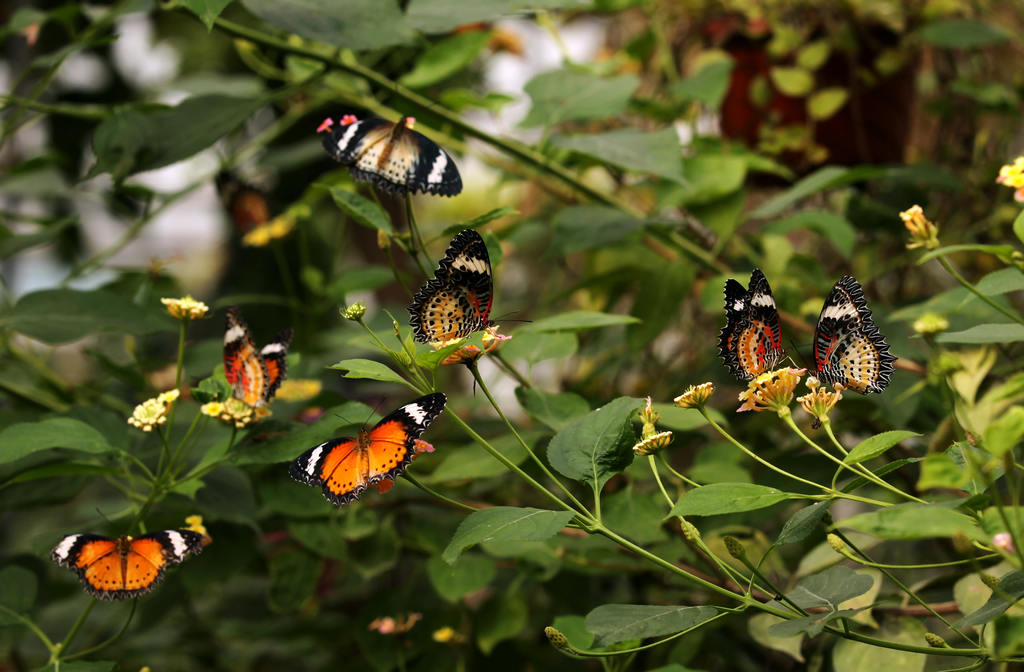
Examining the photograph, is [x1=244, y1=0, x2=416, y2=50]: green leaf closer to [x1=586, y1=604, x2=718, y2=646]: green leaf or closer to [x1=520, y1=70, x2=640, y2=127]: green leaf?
[x1=520, y1=70, x2=640, y2=127]: green leaf

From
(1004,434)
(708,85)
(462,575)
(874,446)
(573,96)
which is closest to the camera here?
(1004,434)

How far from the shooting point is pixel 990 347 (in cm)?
82

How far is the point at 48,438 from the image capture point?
0.58 m

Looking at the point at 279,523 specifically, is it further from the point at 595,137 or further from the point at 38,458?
the point at 595,137

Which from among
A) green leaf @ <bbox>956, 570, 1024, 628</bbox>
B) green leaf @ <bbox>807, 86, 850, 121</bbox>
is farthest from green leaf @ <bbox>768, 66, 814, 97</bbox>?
green leaf @ <bbox>956, 570, 1024, 628</bbox>

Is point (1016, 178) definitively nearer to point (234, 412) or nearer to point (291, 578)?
point (234, 412)

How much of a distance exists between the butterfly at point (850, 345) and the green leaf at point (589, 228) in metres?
0.34

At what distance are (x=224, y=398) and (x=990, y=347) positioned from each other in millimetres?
705

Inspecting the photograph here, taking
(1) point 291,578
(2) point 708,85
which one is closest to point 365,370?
(1) point 291,578

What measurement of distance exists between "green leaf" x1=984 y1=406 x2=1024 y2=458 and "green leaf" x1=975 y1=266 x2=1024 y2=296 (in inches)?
6.3

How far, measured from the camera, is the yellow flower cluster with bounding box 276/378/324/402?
80cm

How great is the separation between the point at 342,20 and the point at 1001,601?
63cm

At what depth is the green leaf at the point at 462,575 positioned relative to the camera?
77cm

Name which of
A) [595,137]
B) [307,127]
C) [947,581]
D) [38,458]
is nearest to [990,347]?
[947,581]
